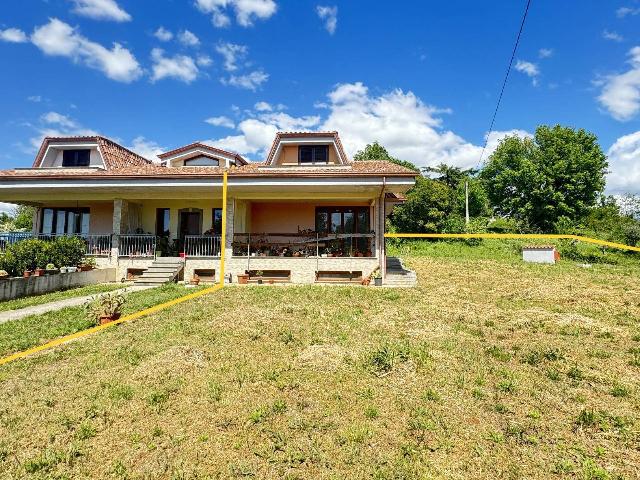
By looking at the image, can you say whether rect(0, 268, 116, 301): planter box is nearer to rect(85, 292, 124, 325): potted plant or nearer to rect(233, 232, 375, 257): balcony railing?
rect(85, 292, 124, 325): potted plant

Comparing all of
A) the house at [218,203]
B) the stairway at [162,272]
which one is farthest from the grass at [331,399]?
the house at [218,203]

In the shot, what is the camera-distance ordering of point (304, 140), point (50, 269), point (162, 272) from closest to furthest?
1. point (50, 269)
2. point (162, 272)
3. point (304, 140)

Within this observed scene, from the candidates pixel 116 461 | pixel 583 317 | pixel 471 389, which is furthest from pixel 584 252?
pixel 116 461

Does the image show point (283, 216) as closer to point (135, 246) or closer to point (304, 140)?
point (304, 140)

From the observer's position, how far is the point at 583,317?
9133 mm

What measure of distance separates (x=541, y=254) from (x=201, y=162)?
20645mm

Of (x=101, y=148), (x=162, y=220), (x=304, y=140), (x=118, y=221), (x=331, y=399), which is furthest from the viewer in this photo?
(x=162, y=220)

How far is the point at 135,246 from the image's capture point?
54.5 ft

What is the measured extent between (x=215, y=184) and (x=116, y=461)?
12.2 meters

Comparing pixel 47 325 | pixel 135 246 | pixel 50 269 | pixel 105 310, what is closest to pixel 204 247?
pixel 135 246

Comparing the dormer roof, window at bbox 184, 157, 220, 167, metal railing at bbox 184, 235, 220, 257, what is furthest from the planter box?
the dormer roof

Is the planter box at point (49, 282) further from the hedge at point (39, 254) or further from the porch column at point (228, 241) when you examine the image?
the porch column at point (228, 241)

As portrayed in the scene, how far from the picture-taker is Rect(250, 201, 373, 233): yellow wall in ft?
62.5

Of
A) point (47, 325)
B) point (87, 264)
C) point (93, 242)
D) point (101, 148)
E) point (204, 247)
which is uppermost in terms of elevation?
point (101, 148)
